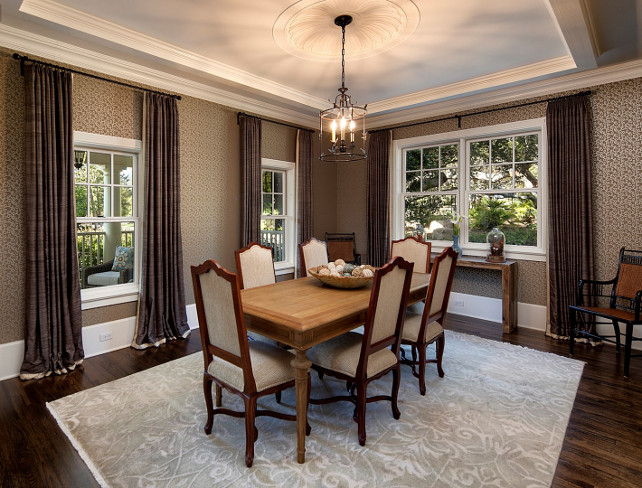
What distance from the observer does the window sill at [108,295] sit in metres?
3.44

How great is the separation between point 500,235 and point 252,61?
3.41 meters

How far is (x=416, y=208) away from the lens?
5.41m

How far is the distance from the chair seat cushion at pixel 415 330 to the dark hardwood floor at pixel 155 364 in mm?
983

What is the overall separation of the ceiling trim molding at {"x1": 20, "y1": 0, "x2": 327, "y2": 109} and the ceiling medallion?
31.8 inches

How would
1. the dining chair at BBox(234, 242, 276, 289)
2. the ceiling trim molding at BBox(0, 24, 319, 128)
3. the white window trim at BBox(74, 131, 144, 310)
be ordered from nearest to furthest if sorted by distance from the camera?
1. the ceiling trim molding at BBox(0, 24, 319, 128)
2. the dining chair at BBox(234, 242, 276, 289)
3. the white window trim at BBox(74, 131, 144, 310)

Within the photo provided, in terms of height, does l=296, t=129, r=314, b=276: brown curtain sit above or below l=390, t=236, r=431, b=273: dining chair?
above

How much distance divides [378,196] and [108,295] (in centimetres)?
370

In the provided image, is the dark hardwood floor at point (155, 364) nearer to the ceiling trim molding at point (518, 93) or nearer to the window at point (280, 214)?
the window at point (280, 214)

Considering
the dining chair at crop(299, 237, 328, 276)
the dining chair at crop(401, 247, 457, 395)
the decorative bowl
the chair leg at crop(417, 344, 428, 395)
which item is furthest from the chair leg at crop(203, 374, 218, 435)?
the dining chair at crop(299, 237, 328, 276)

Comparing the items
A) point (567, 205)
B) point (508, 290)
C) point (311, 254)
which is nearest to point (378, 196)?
point (311, 254)

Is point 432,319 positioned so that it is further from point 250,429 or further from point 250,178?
point 250,178

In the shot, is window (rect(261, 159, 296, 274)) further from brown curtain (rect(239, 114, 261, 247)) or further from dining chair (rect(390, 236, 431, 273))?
dining chair (rect(390, 236, 431, 273))

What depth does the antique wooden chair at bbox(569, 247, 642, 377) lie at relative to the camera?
324 cm

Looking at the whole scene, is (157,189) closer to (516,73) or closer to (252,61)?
(252,61)
